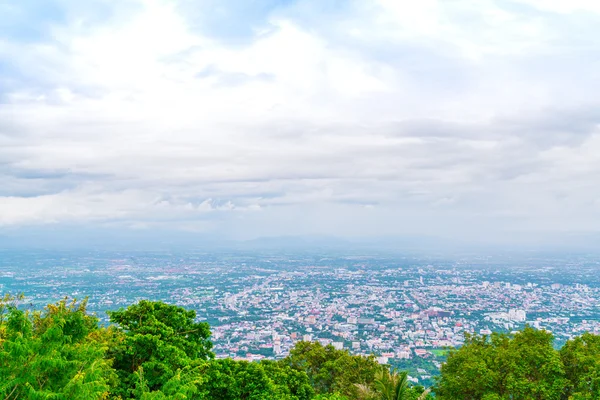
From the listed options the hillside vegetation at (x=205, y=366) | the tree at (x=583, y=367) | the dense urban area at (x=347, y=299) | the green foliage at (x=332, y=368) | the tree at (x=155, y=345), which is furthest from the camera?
the dense urban area at (x=347, y=299)

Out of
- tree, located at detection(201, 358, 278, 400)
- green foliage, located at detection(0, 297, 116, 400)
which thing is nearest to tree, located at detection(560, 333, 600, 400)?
tree, located at detection(201, 358, 278, 400)

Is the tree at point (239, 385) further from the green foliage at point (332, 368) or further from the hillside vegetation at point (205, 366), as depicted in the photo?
the green foliage at point (332, 368)

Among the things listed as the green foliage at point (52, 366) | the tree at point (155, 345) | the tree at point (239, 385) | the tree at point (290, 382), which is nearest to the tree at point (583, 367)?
the tree at point (290, 382)

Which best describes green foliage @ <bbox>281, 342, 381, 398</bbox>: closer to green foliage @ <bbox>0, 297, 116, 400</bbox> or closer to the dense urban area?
the dense urban area

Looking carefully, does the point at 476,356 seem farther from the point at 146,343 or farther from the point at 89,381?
the point at 89,381

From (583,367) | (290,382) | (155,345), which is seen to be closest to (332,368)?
(290,382)

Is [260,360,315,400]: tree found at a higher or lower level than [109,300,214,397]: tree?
lower

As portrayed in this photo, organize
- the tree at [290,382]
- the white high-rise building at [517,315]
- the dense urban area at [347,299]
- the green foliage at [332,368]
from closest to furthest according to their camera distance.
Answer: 1. the tree at [290,382]
2. the green foliage at [332,368]
3. the dense urban area at [347,299]
4. the white high-rise building at [517,315]
